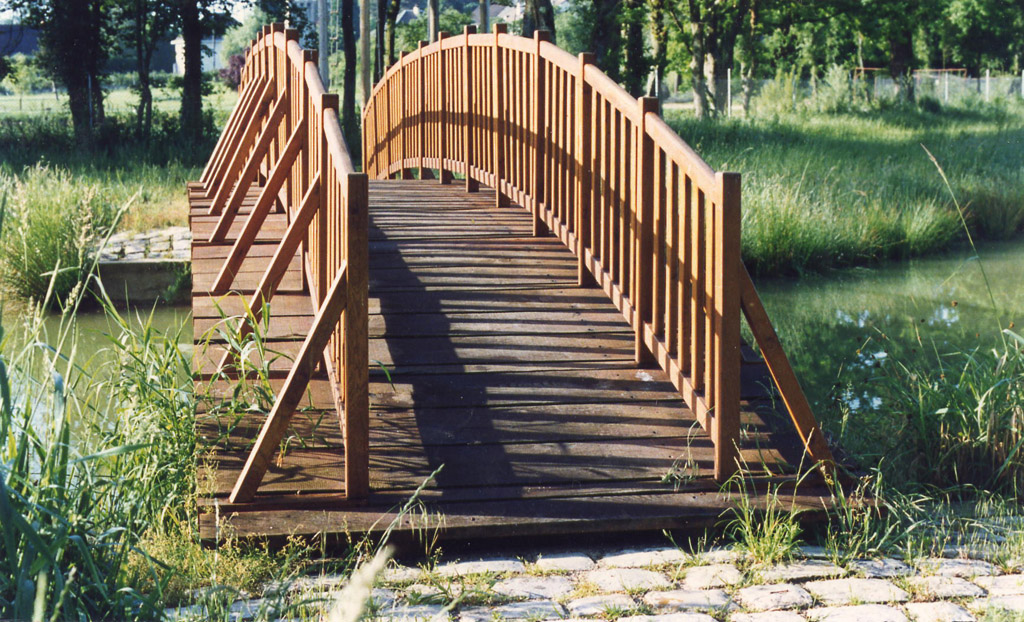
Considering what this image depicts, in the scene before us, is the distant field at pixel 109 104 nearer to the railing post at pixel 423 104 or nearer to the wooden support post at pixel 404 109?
the wooden support post at pixel 404 109

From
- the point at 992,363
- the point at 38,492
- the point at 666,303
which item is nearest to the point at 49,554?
the point at 38,492

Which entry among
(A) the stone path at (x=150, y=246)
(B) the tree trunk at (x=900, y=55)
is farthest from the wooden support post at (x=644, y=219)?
(B) the tree trunk at (x=900, y=55)

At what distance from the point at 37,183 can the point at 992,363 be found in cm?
1016

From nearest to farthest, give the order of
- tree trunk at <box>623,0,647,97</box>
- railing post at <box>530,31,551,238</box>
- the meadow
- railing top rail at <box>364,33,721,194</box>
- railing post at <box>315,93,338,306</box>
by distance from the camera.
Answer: the meadow
railing top rail at <box>364,33,721,194</box>
railing post at <box>315,93,338,306</box>
railing post at <box>530,31,551,238</box>
tree trunk at <box>623,0,647,97</box>

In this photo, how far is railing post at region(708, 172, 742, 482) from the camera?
14.8 ft

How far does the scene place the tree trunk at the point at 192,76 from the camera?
2656cm

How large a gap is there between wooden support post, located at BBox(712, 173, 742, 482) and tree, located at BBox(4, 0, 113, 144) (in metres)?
24.6

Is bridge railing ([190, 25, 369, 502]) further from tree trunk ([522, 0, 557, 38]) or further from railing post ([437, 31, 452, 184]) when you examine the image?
tree trunk ([522, 0, 557, 38])

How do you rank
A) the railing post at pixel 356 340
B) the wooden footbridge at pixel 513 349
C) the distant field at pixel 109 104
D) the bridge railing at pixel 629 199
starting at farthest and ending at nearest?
the distant field at pixel 109 104 → the bridge railing at pixel 629 199 → the wooden footbridge at pixel 513 349 → the railing post at pixel 356 340

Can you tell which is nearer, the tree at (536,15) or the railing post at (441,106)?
the railing post at (441,106)

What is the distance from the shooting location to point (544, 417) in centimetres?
546

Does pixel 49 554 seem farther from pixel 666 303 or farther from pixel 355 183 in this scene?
pixel 666 303

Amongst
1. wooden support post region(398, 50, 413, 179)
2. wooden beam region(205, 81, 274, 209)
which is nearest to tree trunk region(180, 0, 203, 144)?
wooden support post region(398, 50, 413, 179)

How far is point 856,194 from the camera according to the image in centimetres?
1554
